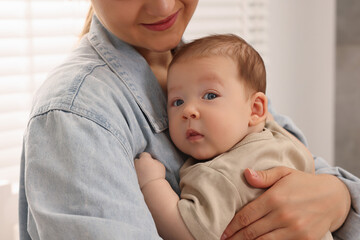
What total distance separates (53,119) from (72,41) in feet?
2.81

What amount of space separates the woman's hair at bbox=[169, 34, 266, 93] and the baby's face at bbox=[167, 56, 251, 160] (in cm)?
2

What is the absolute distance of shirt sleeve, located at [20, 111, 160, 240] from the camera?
0.81 meters

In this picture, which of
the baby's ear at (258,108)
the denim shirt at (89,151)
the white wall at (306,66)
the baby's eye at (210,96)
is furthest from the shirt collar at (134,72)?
the white wall at (306,66)

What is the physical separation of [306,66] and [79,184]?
2082 millimetres

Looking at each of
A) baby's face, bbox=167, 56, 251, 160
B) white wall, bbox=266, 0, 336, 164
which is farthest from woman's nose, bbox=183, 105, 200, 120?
white wall, bbox=266, 0, 336, 164

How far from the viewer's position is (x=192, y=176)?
102 cm

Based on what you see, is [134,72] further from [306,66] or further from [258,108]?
[306,66]

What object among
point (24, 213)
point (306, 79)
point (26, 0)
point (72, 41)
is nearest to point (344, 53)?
point (306, 79)

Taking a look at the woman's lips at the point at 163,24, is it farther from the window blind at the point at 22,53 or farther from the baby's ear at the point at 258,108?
the window blind at the point at 22,53

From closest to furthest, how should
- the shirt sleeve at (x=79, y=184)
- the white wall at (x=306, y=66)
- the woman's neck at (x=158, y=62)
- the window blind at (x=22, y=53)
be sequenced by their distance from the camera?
the shirt sleeve at (x=79, y=184), the woman's neck at (x=158, y=62), the window blind at (x=22, y=53), the white wall at (x=306, y=66)

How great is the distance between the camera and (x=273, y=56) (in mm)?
2498

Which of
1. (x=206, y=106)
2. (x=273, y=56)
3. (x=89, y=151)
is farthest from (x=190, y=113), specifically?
(x=273, y=56)

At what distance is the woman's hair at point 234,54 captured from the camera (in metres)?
1.11

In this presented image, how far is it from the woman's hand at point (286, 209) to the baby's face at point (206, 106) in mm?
108
